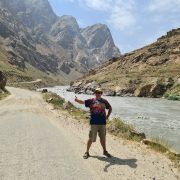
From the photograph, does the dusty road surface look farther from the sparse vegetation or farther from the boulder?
the boulder

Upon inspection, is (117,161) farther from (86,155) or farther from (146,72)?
(146,72)

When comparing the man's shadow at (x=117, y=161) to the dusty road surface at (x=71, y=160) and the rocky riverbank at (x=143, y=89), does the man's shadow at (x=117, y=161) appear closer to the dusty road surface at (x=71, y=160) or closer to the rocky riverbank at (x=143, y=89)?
the dusty road surface at (x=71, y=160)

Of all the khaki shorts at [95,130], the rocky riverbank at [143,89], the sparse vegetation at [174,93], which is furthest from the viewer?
the rocky riverbank at [143,89]

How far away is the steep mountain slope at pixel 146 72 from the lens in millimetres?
95938

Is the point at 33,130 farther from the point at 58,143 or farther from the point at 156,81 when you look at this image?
the point at 156,81

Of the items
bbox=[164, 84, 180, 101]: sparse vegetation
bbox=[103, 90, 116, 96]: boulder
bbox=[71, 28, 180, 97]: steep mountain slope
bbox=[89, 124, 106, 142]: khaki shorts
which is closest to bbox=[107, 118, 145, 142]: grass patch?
bbox=[89, 124, 106, 142]: khaki shorts

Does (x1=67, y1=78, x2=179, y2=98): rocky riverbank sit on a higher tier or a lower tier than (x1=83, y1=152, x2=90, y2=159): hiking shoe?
higher

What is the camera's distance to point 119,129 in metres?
22.8

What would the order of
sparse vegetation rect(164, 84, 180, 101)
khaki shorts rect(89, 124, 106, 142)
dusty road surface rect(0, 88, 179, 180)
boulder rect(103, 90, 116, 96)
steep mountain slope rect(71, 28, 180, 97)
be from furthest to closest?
boulder rect(103, 90, 116, 96) → steep mountain slope rect(71, 28, 180, 97) → sparse vegetation rect(164, 84, 180, 101) → khaki shorts rect(89, 124, 106, 142) → dusty road surface rect(0, 88, 179, 180)

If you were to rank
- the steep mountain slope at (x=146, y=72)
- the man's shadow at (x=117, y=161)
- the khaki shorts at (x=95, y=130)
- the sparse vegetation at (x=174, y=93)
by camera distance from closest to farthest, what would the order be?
the man's shadow at (x=117, y=161), the khaki shorts at (x=95, y=130), the sparse vegetation at (x=174, y=93), the steep mountain slope at (x=146, y=72)

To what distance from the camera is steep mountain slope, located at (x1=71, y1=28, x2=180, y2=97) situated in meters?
95.9

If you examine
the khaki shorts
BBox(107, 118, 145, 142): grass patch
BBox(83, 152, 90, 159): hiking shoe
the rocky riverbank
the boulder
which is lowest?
BBox(83, 152, 90, 159): hiking shoe

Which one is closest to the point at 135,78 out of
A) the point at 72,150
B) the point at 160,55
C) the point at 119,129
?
the point at 160,55

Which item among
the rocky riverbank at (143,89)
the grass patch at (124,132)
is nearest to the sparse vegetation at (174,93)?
the rocky riverbank at (143,89)
